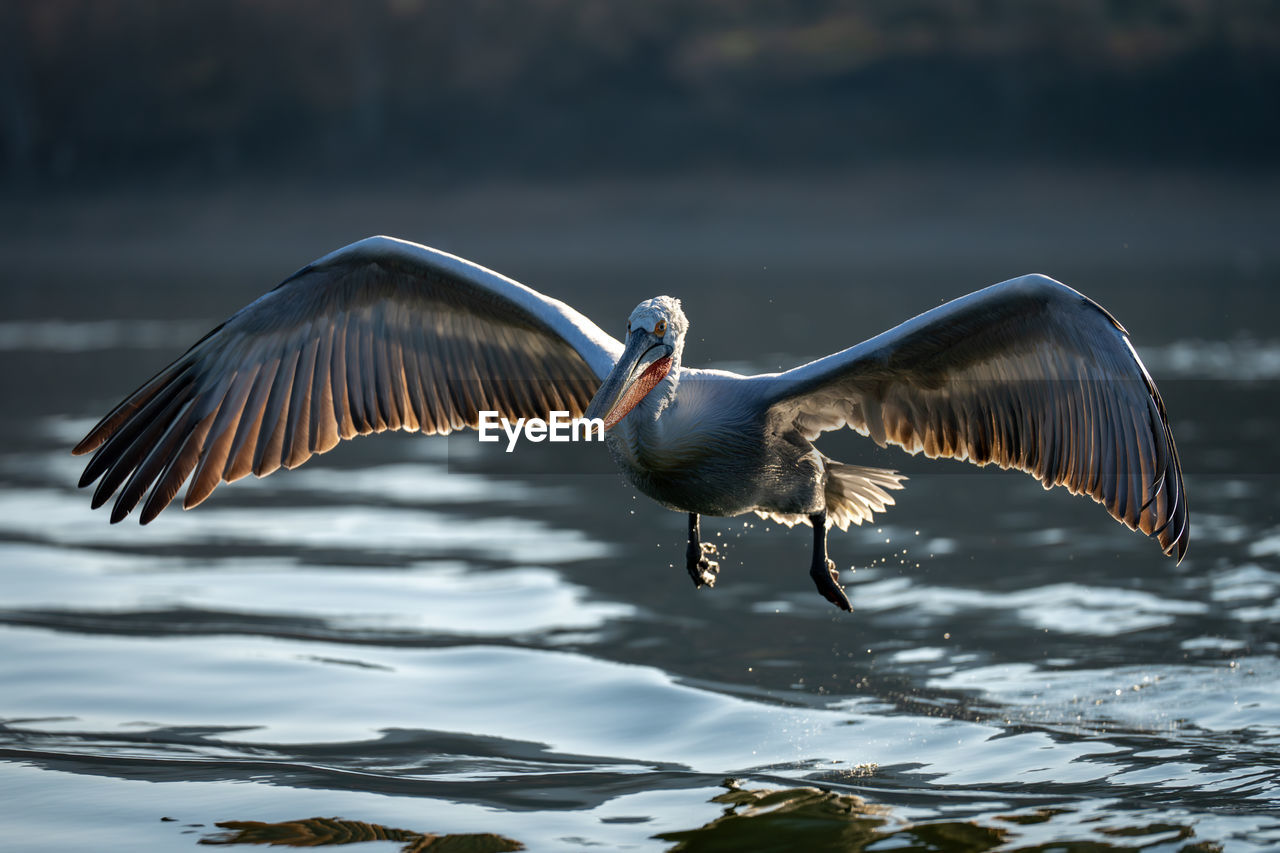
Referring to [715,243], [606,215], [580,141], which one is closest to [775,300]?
[715,243]

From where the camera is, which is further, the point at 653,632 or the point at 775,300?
the point at 775,300

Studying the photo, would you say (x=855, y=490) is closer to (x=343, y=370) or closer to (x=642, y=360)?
(x=642, y=360)

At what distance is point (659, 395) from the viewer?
19.7 feet

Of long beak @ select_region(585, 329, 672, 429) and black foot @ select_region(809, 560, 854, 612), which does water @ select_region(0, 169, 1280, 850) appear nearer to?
black foot @ select_region(809, 560, 854, 612)

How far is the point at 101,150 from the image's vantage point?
40.5 metres

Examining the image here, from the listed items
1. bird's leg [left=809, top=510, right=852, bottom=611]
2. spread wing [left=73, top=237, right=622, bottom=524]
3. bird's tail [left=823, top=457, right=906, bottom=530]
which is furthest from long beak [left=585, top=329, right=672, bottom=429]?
bird's tail [left=823, top=457, right=906, bottom=530]

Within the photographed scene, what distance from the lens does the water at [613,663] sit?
581cm

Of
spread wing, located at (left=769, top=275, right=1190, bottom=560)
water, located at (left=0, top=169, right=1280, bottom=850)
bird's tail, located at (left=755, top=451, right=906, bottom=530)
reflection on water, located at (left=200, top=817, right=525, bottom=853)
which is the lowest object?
reflection on water, located at (left=200, top=817, right=525, bottom=853)

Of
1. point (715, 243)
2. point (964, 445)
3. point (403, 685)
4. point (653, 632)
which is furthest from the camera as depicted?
point (715, 243)

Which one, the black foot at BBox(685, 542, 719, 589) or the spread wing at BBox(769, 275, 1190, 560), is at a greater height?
the spread wing at BBox(769, 275, 1190, 560)

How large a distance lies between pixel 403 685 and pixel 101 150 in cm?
3624

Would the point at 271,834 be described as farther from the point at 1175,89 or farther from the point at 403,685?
the point at 1175,89

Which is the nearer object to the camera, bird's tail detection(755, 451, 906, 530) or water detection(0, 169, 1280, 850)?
water detection(0, 169, 1280, 850)

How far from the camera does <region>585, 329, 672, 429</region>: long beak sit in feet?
18.5
